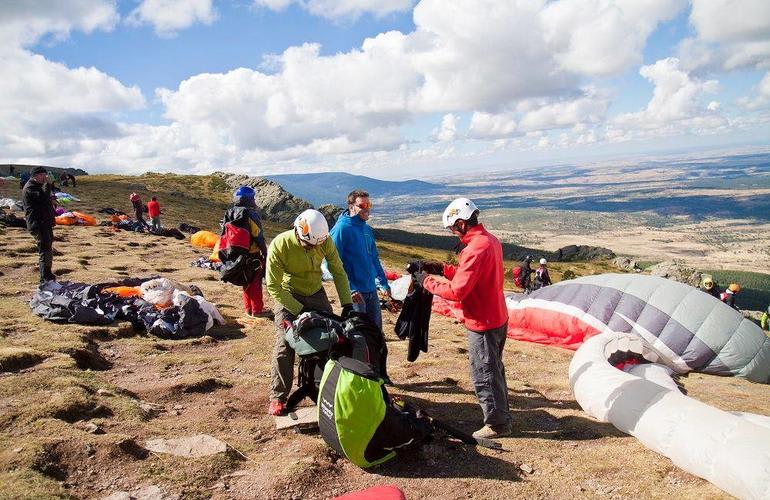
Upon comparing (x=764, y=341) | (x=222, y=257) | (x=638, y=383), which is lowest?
(x=764, y=341)

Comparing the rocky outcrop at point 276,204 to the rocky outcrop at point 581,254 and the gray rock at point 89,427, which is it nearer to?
the rocky outcrop at point 581,254

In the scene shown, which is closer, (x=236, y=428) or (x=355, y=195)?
(x=236, y=428)

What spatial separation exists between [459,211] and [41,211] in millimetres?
12071

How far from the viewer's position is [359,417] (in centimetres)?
558

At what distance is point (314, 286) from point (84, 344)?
544 cm

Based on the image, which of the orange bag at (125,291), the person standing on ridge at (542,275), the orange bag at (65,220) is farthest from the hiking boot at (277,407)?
the orange bag at (65,220)

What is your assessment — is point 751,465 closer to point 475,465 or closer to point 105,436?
point 475,465

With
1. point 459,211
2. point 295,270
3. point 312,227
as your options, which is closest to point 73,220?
point 295,270

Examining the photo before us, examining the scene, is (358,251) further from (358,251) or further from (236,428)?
(236,428)

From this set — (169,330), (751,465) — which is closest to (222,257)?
(169,330)

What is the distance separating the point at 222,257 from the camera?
37.4 ft

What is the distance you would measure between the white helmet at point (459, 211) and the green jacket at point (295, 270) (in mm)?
1840

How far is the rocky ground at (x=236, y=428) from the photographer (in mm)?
5152

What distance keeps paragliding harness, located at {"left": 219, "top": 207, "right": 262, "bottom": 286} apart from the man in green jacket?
4437mm
